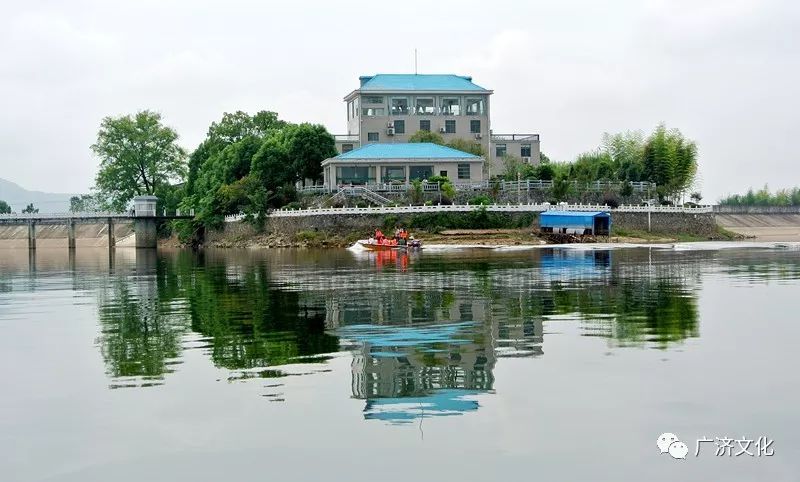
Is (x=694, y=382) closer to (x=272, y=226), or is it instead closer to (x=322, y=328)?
(x=322, y=328)

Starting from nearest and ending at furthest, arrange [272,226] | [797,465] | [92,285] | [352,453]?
[797,465]
[352,453]
[92,285]
[272,226]

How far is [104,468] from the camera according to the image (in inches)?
391

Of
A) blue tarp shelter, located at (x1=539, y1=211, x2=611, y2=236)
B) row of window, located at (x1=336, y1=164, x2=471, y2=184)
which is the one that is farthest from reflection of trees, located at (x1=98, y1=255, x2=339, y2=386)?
row of window, located at (x1=336, y1=164, x2=471, y2=184)

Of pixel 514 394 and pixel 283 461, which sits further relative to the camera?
pixel 514 394

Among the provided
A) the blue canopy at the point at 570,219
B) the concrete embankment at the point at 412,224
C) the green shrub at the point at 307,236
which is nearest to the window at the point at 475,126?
the concrete embankment at the point at 412,224

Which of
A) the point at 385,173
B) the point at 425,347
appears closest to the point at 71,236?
the point at 385,173

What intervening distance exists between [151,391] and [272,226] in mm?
70155

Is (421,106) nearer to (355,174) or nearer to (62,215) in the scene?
(355,174)

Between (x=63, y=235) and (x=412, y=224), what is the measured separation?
91.8 m

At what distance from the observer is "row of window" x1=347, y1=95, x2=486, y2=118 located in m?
96.1

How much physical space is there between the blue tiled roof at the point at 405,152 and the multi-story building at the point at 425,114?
9.47 meters

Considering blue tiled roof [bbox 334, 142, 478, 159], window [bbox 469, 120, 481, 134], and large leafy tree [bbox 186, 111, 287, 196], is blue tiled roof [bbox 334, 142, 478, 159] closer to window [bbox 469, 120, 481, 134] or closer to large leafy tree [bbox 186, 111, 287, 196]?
window [bbox 469, 120, 481, 134]

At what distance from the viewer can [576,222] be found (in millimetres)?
69875

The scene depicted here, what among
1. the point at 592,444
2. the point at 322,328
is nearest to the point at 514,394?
the point at 592,444
